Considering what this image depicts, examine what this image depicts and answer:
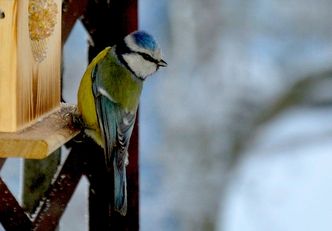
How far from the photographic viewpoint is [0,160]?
1.94 meters

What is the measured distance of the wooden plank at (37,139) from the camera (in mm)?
1382

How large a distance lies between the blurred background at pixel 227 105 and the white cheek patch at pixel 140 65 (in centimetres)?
210

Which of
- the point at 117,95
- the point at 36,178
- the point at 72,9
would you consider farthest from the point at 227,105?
the point at 117,95

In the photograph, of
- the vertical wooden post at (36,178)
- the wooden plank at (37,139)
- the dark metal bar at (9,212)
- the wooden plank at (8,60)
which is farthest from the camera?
the vertical wooden post at (36,178)

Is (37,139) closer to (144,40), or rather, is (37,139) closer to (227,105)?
(144,40)

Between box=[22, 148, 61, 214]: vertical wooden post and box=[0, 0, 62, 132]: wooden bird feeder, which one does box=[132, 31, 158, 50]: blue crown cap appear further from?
box=[22, 148, 61, 214]: vertical wooden post

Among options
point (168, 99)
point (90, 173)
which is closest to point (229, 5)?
point (168, 99)

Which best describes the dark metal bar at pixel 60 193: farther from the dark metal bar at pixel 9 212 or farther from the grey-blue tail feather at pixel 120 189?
the grey-blue tail feather at pixel 120 189

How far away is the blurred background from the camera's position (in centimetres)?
404

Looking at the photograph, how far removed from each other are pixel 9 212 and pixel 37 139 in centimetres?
47

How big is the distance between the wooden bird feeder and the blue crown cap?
15cm

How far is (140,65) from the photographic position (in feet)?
6.02

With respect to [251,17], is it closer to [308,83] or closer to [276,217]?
[308,83]

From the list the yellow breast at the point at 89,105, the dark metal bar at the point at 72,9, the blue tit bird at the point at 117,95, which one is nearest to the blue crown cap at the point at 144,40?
the blue tit bird at the point at 117,95
